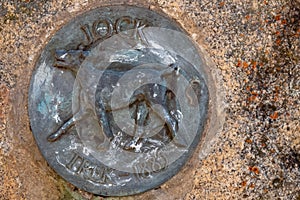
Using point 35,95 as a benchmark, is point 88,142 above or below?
below

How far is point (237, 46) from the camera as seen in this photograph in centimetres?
176

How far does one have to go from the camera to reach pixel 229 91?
178cm

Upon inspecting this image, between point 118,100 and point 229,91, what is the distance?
1.32 ft

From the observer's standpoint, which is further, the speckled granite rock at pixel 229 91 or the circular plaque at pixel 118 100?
the speckled granite rock at pixel 229 91

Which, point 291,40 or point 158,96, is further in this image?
point 291,40

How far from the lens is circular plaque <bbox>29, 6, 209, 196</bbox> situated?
1.65m

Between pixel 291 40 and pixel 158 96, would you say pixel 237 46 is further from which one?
pixel 158 96

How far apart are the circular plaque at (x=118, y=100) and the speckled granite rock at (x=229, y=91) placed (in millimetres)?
55

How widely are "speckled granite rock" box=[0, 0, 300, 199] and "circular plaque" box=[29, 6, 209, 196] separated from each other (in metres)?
0.06

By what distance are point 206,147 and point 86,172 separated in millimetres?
426

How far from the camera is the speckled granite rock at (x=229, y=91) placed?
1.75 metres

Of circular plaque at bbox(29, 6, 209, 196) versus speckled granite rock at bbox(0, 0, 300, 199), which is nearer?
circular plaque at bbox(29, 6, 209, 196)

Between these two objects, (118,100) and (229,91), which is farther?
(229,91)

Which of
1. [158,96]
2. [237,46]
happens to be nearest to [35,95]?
[158,96]
